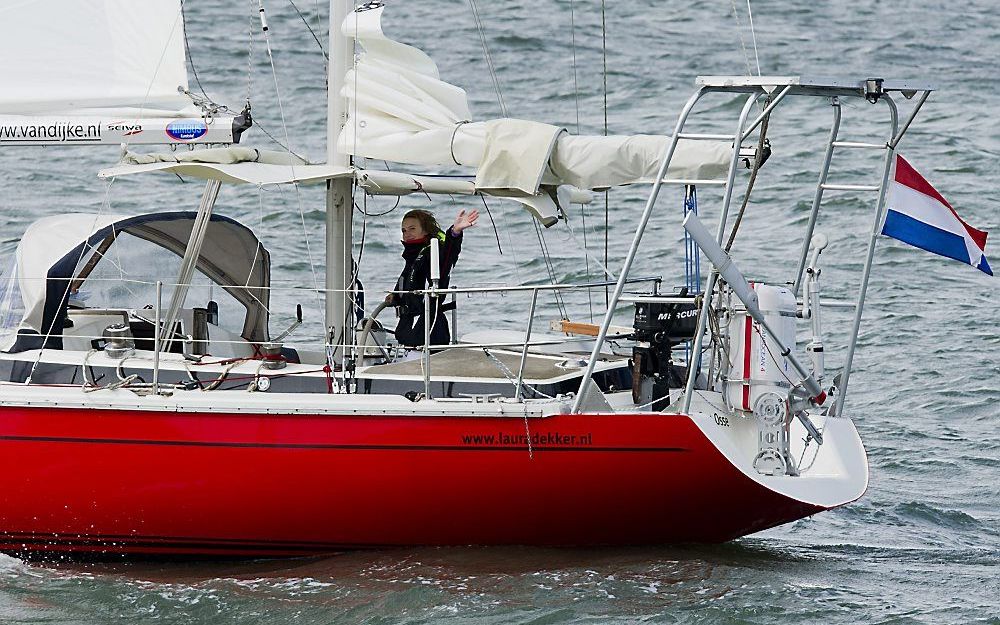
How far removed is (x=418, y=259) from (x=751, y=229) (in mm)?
8797

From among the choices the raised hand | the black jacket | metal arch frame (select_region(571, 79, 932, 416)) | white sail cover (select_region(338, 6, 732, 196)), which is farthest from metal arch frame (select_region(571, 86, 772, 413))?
the black jacket

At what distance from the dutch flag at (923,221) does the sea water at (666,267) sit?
1.34 metres

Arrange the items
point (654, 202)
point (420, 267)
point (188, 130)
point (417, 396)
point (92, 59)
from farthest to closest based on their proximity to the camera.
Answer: point (92, 59) < point (420, 267) < point (188, 130) < point (417, 396) < point (654, 202)

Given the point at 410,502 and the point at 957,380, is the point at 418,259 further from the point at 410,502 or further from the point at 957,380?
the point at 957,380

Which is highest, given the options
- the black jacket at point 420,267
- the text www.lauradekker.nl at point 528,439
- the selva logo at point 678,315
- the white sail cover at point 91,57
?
the white sail cover at point 91,57

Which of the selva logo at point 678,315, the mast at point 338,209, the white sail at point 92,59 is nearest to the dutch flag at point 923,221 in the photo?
the selva logo at point 678,315

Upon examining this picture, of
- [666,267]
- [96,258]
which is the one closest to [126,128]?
[96,258]

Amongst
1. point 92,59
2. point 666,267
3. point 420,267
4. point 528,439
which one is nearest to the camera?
point 528,439

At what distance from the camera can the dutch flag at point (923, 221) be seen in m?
8.35

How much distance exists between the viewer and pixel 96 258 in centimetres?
967

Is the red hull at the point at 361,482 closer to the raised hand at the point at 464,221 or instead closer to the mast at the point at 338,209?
the mast at the point at 338,209

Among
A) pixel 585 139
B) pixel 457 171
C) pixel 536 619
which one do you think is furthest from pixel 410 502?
pixel 457 171

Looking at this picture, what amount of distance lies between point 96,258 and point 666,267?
7.80 metres

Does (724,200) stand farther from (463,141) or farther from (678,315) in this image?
(463,141)
